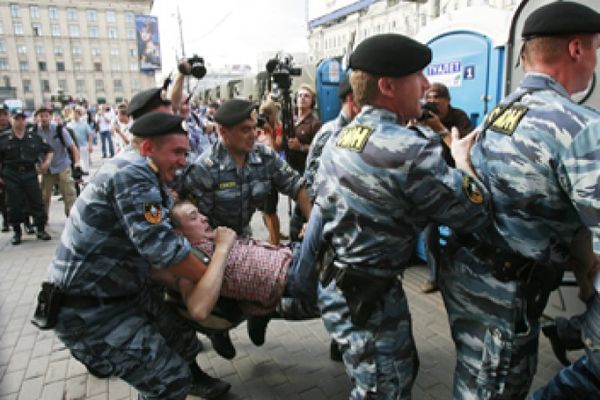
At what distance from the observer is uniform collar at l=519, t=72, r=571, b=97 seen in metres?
1.47

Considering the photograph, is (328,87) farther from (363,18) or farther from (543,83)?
(363,18)

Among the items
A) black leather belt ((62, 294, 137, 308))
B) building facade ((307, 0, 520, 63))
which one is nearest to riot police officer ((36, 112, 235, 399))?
black leather belt ((62, 294, 137, 308))

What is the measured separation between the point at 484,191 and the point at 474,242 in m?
0.24

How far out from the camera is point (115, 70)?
2918 inches

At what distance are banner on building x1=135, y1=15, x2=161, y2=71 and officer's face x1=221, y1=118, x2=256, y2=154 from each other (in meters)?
28.3

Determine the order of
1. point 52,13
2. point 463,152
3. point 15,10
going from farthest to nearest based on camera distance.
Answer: point 52,13 → point 15,10 → point 463,152

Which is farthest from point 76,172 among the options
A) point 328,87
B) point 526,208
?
point 526,208

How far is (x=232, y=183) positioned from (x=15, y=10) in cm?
8409

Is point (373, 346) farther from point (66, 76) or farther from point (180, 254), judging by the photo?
point (66, 76)

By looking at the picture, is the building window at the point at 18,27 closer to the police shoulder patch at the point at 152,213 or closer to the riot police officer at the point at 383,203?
the police shoulder patch at the point at 152,213

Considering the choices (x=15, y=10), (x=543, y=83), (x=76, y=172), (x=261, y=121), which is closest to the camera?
(x=543, y=83)

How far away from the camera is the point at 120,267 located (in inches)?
76.7

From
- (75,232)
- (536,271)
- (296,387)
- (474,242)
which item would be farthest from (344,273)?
(296,387)

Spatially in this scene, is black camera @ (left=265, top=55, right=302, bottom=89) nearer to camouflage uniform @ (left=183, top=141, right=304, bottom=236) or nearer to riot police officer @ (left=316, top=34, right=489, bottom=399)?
camouflage uniform @ (left=183, top=141, right=304, bottom=236)
